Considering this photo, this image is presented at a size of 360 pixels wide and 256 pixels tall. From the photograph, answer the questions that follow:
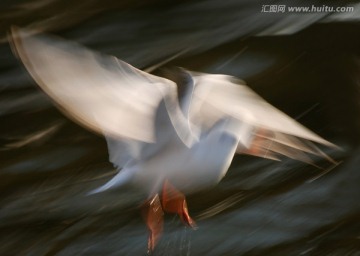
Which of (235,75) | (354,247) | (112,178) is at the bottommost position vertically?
(354,247)

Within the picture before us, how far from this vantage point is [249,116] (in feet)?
2.83

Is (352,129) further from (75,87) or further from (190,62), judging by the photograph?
(75,87)

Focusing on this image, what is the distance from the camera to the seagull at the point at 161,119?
833 millimetres

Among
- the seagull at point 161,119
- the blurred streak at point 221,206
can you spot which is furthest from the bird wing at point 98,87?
the blurred streak at point 221,206

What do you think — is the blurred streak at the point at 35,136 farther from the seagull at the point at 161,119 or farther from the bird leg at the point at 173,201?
the bird leg at the point at 173,201

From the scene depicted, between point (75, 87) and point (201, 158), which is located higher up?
point (75, 87)

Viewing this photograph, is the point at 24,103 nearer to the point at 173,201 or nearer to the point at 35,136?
the point at 35,136

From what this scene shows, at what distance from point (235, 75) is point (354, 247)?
0.29 m

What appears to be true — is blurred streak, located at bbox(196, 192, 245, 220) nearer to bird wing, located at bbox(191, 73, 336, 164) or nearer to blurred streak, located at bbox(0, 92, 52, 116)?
bird wing, located at bbox(191, 73, 336, 164)

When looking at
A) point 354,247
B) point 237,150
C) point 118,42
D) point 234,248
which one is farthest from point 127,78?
point 354,247

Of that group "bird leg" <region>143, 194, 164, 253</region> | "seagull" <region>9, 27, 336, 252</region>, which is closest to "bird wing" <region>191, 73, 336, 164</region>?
"seagull" <region>9, 27, 336, 252</region>

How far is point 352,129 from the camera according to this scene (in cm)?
92

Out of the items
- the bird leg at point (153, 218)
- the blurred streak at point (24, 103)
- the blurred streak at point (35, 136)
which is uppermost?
the blurred streak at point (24, 103)

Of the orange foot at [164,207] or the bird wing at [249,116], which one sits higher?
the bird wing at [249,116]
